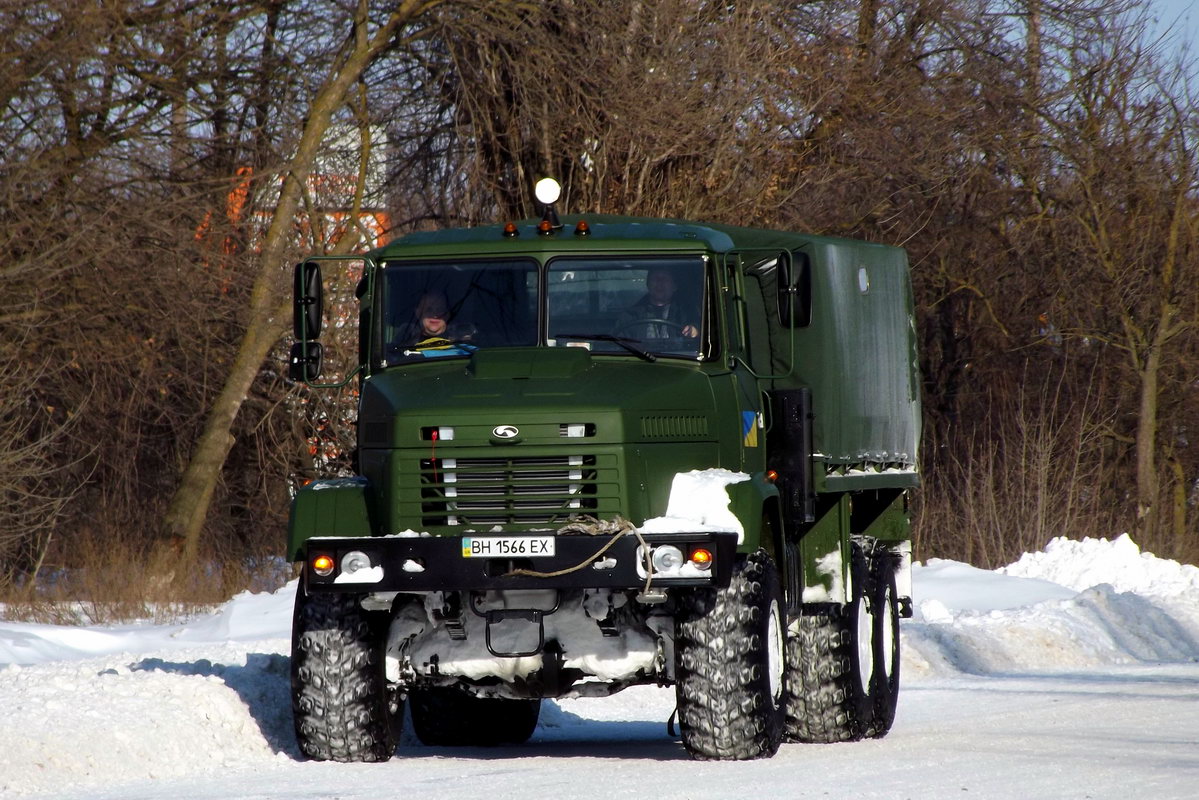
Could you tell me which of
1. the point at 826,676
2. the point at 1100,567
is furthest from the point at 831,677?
the point at 1100,567

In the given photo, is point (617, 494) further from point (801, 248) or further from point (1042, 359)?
point (1042, 359)

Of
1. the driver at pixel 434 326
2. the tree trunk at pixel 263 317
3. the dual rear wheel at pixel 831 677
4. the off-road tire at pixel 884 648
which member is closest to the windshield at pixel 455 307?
the driver at pixel 434 326

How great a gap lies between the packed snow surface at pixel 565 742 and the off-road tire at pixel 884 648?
168 millimetres

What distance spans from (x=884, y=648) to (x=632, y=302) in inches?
139

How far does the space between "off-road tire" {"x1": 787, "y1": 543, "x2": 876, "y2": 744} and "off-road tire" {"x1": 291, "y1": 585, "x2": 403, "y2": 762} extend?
2.80 meters

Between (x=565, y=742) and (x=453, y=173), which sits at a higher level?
(x=453, y=173)

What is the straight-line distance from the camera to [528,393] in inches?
358

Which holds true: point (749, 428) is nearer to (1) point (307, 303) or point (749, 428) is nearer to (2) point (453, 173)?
(1) point (307, 303)

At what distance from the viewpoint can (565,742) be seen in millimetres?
11461

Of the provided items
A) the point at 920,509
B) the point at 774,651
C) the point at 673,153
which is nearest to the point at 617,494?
the point at 774,651

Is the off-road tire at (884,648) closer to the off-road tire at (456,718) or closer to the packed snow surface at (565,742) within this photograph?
the packed snow surface at (565,742)

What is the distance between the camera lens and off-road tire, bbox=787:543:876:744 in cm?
1098

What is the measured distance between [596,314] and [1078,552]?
1542cm

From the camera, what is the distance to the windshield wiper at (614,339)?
959 cm
